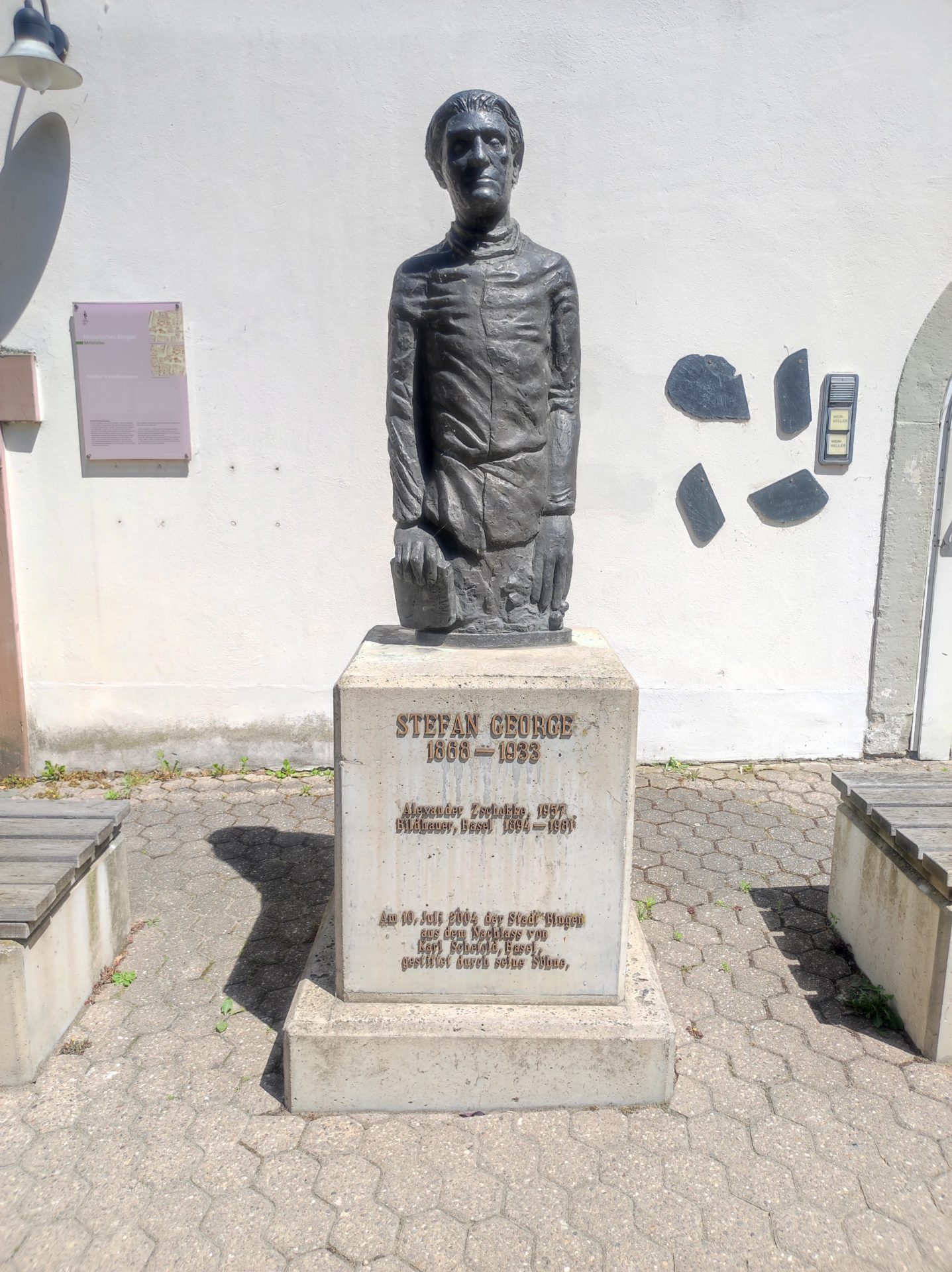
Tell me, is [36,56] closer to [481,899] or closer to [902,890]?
[481,899]

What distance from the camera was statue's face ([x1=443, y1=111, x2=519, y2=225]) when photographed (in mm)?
2318

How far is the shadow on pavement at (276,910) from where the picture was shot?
8.68 feet

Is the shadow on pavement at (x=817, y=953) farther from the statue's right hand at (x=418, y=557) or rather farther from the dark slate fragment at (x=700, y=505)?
the dark slate fragment at (x=700, y=505)

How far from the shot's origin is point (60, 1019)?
8.07ft

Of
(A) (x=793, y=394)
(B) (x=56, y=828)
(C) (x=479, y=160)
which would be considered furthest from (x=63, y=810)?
(A) (x=793, y=394)

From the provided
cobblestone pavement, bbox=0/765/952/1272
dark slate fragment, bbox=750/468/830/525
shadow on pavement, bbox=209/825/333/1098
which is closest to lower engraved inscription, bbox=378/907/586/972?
cobblestone pavement, bbox=0/765/952/1272

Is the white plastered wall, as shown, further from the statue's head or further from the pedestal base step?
the pedestal base step

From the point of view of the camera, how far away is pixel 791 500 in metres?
4.51

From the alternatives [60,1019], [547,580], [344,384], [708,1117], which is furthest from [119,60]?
[708,1117]

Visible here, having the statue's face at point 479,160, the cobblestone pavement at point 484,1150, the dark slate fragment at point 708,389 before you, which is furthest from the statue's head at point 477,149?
the cobblestone pavement at point 484,1150

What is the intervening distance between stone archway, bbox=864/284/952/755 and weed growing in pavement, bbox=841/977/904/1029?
232 centimetres

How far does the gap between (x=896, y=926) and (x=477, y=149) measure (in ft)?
8.55

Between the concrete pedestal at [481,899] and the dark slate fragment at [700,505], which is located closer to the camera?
the concrete pedestal at [481,899]

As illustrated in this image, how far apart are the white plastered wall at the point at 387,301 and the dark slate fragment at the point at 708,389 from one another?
2.2 inches
